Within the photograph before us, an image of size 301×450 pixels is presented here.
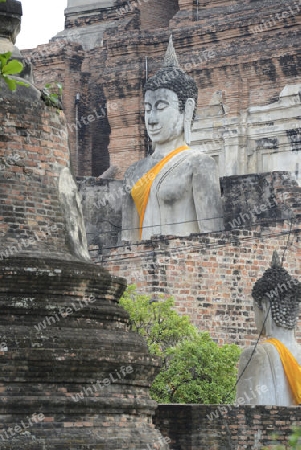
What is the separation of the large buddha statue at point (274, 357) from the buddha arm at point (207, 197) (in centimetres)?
648

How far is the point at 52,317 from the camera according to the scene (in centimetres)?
1251

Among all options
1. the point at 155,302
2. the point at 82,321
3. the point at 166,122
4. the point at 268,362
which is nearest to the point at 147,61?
the point at 166,122

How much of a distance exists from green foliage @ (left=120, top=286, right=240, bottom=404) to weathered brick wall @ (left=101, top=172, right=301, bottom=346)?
854 millimetres

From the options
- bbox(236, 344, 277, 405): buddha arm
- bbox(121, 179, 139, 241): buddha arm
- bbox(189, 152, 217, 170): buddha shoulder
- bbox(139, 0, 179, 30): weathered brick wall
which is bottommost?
bbox(236, 344, 277, 405): buddha arm

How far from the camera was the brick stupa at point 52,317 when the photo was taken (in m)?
12.1

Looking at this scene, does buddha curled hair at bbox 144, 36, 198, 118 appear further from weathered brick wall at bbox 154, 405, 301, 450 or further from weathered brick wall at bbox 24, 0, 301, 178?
weathered brick wall at bbox 154, 405, 301, 450

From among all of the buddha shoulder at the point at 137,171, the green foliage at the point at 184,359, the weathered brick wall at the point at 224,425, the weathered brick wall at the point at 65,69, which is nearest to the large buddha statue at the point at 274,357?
the weathered brick wall at the point at 224,425

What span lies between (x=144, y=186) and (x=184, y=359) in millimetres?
4764

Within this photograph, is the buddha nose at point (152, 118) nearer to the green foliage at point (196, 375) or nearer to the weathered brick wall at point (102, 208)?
the weathered brick wall at point (102, 208)

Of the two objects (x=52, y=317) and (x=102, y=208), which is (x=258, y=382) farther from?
(x=102, y=208)

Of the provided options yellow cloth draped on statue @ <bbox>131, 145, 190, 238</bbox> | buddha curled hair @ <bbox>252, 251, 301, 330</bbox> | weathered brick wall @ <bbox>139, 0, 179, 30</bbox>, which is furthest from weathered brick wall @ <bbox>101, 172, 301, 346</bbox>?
weathered brick wall @ <bbox>139, 0, 179, 30</bbox>

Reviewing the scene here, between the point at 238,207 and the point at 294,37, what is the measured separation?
21.7ft

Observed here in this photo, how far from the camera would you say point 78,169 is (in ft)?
108

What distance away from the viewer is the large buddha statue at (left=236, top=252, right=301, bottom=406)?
1562 centimetres
